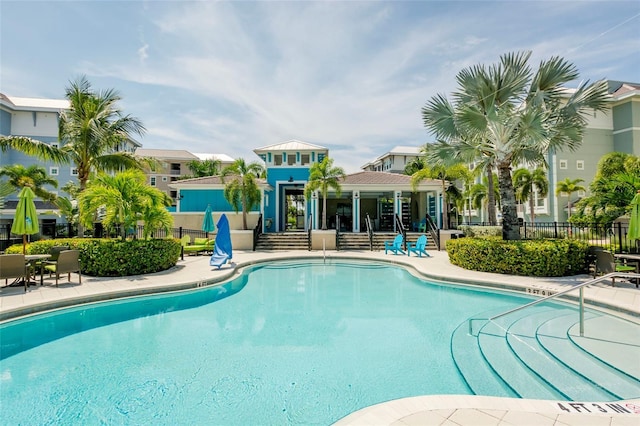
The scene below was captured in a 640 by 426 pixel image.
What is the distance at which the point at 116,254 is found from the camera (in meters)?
9.81

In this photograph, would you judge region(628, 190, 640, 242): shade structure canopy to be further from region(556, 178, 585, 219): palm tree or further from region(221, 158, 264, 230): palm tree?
region(556, 178, 585, 219): palm tree

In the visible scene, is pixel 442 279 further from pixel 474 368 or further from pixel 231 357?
pixel 231 357

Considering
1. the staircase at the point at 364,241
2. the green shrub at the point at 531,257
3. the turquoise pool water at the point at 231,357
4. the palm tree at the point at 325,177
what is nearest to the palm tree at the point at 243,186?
the palm tree at the point at 325,177

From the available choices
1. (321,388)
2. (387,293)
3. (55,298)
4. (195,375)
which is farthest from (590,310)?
(55,298)

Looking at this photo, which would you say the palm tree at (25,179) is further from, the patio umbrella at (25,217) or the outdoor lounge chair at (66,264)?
the outdoor lounge chair at (66,264)

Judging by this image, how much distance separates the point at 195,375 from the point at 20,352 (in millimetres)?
3308

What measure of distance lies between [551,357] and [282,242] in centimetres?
1525

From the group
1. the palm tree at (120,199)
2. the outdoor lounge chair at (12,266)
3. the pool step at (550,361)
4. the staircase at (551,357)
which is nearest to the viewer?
the pool step at (550,361)

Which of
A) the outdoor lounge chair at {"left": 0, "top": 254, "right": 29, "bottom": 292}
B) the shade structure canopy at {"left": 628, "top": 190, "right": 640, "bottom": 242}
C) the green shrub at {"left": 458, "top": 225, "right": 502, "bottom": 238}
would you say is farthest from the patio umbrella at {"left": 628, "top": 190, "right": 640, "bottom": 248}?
the outdoor lounge chair at {"left": 0, "top": 254, "right": 29, "bottom": 292}

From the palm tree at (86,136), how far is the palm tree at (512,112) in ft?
42.6

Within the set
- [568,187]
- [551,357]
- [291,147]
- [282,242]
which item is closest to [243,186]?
[282,242]

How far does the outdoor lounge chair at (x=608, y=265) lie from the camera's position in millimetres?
7879

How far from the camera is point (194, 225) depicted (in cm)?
2020

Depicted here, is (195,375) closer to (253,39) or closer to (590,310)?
(590,310)
